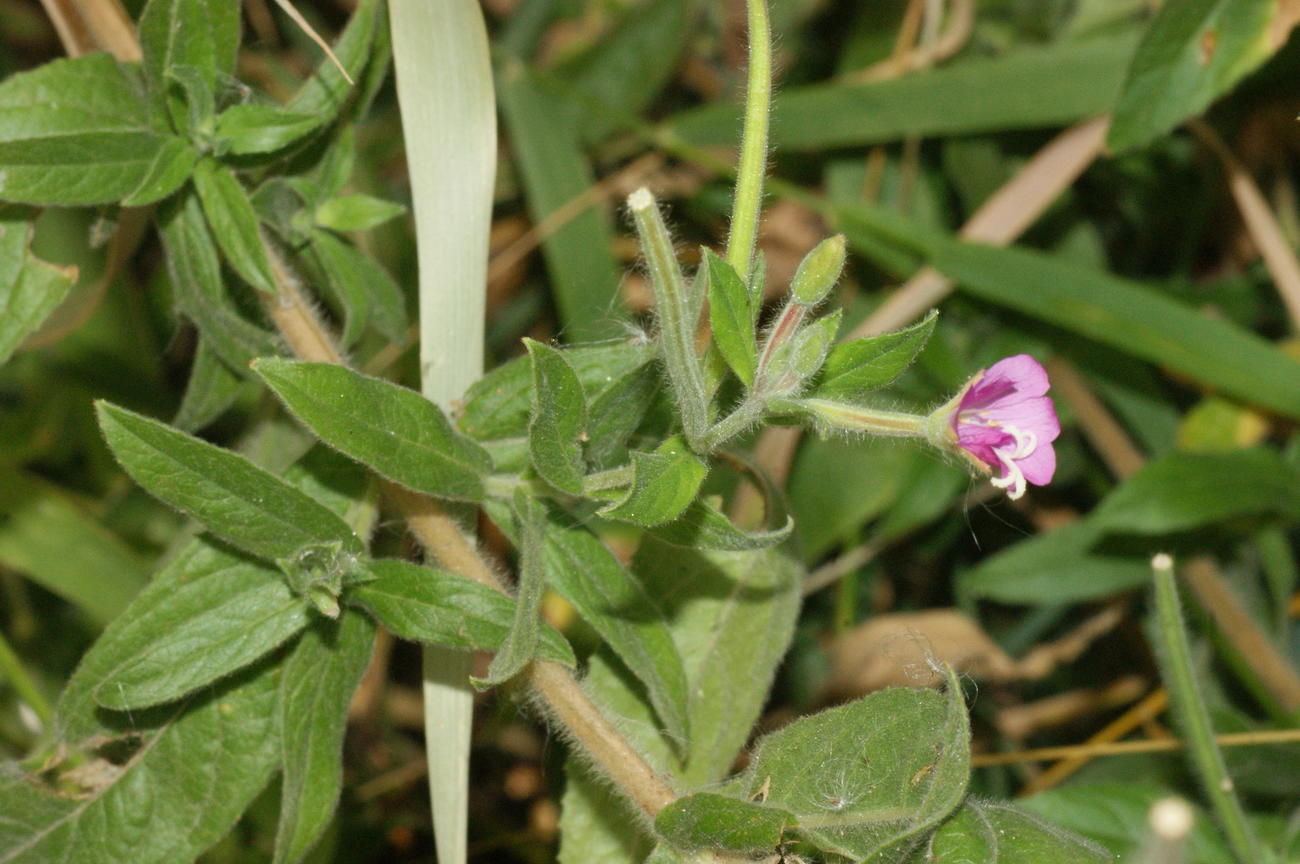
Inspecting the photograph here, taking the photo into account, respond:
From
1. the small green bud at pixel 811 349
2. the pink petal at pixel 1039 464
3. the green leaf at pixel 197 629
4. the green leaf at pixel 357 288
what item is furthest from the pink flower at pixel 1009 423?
the green leaf at pixel 357 288

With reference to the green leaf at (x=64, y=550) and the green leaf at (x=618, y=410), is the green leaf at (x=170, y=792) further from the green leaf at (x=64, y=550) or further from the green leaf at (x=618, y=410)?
the green leaf at (x=64, y=550)

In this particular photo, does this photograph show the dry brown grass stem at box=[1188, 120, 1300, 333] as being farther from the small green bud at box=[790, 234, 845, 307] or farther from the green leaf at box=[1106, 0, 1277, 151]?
the small green bud at box=[790, 234, 845, 307]

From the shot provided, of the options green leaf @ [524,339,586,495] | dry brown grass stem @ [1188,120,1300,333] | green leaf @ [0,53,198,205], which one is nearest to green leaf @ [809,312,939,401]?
green leaf @ [524,339,586,495]

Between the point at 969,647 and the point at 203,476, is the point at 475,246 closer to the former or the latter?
the point at 203,476

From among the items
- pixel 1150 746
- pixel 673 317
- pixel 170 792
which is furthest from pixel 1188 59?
pixel 170 792

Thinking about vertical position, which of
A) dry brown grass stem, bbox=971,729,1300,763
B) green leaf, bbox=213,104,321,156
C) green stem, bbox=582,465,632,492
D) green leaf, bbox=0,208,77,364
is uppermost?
green leaf, bbox=213,104,321,156
